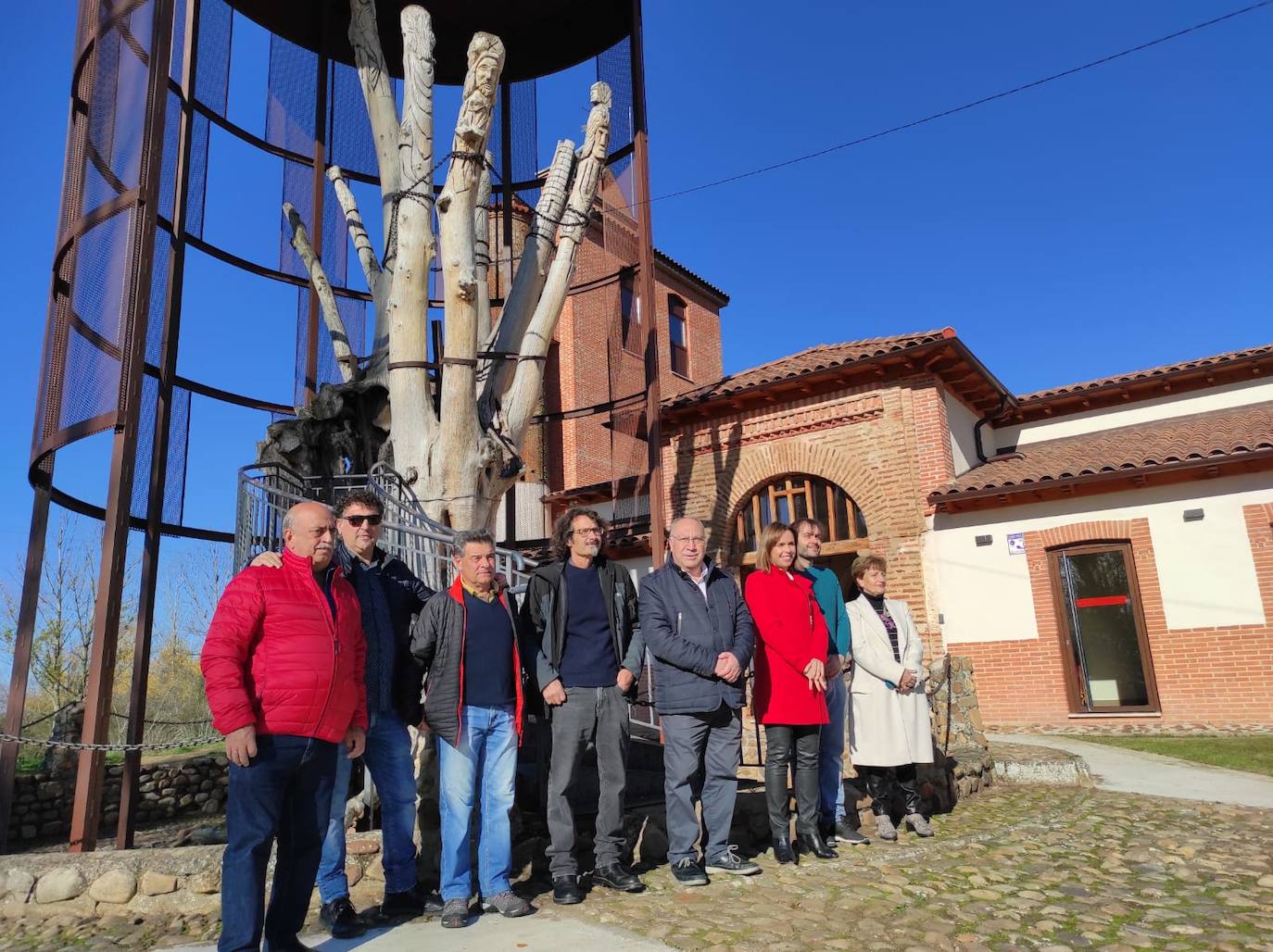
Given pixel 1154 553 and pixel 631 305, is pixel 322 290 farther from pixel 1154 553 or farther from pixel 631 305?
pixel 1154 553

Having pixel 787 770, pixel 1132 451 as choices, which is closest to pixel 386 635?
pixel 787 770

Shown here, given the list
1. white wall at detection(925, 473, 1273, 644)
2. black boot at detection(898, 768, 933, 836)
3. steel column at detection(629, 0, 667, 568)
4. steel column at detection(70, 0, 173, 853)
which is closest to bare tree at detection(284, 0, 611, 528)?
steel column at detection(629, 0, 667, 568)

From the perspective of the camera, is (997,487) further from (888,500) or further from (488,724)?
(488,724)

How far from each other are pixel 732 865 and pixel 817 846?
60 cm

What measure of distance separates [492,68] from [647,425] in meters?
4.50

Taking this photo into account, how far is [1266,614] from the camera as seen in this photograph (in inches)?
394

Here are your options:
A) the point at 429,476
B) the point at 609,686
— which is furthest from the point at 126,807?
the point at 609,686

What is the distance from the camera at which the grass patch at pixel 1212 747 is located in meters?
7.56

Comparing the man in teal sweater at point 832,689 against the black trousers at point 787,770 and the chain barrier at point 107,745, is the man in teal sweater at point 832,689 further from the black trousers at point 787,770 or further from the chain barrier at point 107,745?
the chain barrier at point 107,745

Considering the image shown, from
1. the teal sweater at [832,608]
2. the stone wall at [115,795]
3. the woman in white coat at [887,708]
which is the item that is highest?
the teal sweater at [832,608]

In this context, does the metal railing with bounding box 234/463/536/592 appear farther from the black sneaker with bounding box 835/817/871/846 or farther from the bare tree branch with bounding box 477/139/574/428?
the black sneaker with bounding box 835/817/871/846

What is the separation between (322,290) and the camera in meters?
8.99

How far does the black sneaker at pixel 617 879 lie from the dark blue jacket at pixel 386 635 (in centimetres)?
114

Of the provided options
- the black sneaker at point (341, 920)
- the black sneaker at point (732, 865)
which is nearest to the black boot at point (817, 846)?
the black sneaker at point (732, 865)
